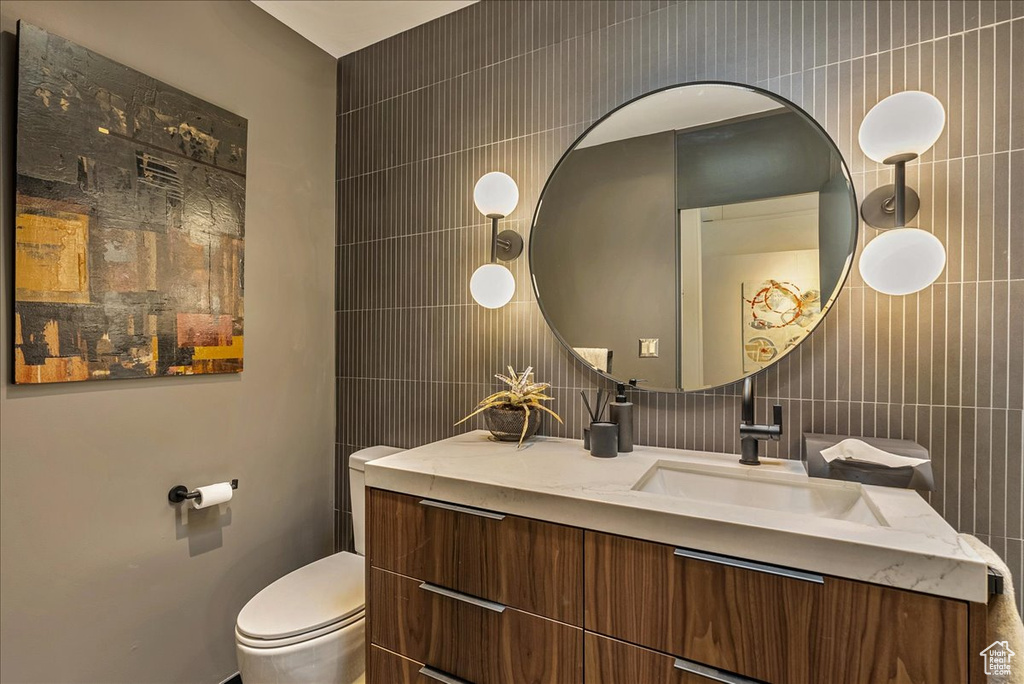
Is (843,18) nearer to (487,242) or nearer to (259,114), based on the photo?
(487,242)

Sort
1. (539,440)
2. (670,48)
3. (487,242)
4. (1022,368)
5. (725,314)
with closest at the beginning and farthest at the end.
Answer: (1022,368) → (725,314) → (670,48) → (539,440) → (487,242)

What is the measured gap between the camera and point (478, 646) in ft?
3.67

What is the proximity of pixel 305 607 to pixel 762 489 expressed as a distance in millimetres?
1321

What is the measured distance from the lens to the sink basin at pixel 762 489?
1108 millimetres

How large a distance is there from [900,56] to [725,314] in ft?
2.47

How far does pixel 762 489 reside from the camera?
1.21 metres

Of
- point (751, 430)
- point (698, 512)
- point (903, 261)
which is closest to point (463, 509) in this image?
point (698, 512)

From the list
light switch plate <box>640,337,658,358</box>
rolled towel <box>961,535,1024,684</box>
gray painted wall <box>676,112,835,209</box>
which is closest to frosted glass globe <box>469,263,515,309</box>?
light switch plate <box>640,337,658,358</box>

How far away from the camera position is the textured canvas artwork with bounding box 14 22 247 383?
4.15 ft

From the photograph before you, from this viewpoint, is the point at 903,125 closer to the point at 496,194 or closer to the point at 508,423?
the point at 496,194

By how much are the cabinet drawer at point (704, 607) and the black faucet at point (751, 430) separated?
0.47 metres

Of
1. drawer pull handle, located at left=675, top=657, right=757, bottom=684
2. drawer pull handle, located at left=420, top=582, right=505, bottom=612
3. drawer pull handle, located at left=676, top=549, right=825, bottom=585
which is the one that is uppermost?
drawer pull handle, located at left=676, top=549, right=825, bottom=585

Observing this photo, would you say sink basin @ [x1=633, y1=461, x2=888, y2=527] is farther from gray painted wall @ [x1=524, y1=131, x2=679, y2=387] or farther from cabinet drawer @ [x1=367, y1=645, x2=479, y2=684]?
cabinet drawer @ [x1=367, y1=645, x2=479, y2=684]

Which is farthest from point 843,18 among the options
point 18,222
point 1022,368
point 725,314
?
point 18,222
